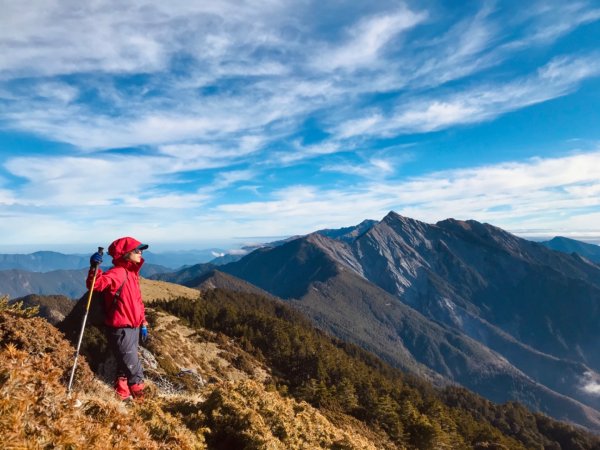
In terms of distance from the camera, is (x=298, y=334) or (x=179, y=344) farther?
(x=298, y=334)

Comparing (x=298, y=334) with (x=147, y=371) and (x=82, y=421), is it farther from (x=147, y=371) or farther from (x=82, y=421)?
(x=82, y=421)

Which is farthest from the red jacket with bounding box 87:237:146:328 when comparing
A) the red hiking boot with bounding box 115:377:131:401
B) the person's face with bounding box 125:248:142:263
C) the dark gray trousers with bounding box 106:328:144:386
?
the red hiking boot with bounding box 115:377:131:401

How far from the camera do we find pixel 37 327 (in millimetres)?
11711

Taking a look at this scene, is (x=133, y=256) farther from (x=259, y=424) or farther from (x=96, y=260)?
(x=259, y=424)

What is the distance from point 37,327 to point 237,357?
173ft

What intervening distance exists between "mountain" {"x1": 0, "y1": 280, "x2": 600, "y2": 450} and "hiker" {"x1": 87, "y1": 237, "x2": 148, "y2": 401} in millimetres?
708

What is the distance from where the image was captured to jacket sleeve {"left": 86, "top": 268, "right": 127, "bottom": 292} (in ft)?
35.6

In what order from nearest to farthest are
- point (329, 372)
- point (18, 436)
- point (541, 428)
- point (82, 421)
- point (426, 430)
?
point (18, 436)
point (82, 421)
point (426, 430)
point (329, 372)
point (541, 428)

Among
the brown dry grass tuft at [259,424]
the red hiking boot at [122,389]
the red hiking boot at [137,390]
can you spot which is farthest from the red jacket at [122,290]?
the brown dry grass tuft at [259,424]

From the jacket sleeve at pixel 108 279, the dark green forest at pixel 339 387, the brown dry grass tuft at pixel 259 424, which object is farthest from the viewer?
the dark green forest at pixel 339 387

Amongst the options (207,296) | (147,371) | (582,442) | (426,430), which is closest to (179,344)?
(147,371)

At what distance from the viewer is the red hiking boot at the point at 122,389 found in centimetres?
1135

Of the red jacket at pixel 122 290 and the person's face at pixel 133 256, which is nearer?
the red jacket at pixel 122 290

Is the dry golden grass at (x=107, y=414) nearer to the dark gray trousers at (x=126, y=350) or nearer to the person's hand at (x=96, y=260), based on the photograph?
the dark gray trousers at (x=126, y=350)
